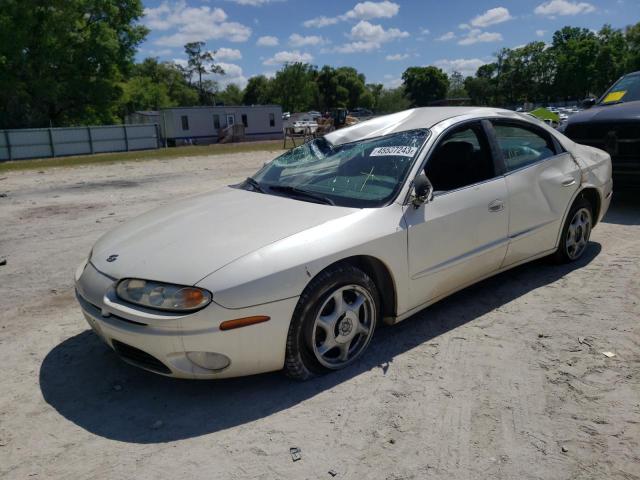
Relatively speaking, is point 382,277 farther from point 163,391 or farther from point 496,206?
point 163,391

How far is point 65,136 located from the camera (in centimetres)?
2944

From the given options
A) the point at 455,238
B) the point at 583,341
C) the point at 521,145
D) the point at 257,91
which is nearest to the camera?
the point at 583,341

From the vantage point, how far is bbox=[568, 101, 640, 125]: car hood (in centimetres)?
698

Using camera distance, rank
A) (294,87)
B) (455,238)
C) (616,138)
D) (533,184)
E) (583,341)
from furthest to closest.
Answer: (294,87) < (616,138) < (533,184) < (455,238) < (583,341)

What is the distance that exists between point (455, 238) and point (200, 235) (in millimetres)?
1729

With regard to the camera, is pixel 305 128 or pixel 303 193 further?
pixel 305 128

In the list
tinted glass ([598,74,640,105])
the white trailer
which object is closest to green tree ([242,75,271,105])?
the white trailer

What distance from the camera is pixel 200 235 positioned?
320 cm

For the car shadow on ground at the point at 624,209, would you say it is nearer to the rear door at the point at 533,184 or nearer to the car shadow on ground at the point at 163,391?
the rear door at the point at 533,184

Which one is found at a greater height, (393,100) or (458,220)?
(393,100)

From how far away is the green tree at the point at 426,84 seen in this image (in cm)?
10712

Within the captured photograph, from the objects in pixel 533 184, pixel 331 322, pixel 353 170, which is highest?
pixel 353 170

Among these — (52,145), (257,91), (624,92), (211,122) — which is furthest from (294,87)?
(624,92)

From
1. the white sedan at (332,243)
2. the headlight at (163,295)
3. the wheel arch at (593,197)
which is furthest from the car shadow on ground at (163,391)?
the wheel arch at (593,197)
